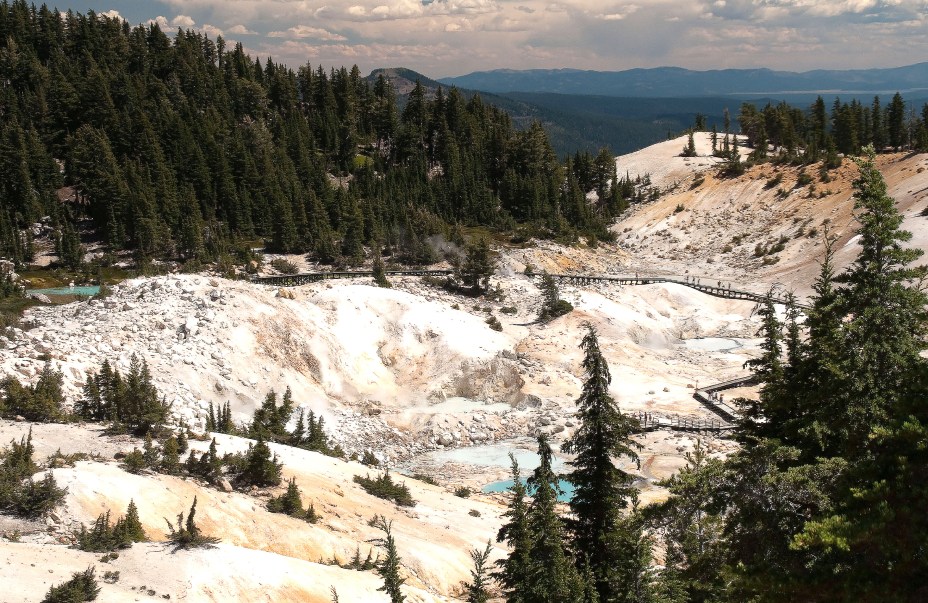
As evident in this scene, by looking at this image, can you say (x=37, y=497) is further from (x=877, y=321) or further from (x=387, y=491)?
(x=877, y=321)

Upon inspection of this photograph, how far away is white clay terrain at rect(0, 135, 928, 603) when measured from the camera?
1950 cm

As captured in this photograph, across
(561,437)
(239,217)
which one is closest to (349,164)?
(239,217)

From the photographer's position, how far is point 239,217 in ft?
274

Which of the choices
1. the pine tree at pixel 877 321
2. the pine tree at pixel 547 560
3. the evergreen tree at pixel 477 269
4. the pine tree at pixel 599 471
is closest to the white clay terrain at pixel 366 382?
the evergreen tree at pixel 477 269

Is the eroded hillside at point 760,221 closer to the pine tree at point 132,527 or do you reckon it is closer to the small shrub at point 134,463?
the small shrub at point 134,463

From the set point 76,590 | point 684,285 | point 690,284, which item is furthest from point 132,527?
point 690,284

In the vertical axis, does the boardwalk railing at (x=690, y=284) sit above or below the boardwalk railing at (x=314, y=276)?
below

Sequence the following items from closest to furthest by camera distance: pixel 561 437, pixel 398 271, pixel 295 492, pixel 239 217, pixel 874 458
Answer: pixel 874 458
pixel 295 492
pixel 561 437
pixel 398 271
pixel 239 217

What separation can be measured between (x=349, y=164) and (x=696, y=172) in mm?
60869

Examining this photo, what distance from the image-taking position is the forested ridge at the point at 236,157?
77.5 m

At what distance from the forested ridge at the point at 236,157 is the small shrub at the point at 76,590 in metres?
60.4

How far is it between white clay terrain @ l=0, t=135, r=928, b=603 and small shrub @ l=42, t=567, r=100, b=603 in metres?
0.40

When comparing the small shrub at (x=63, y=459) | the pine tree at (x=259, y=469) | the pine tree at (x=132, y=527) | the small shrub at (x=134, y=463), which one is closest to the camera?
the pine tree at (x=132, y=527)

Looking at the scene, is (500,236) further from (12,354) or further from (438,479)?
(12,354)
